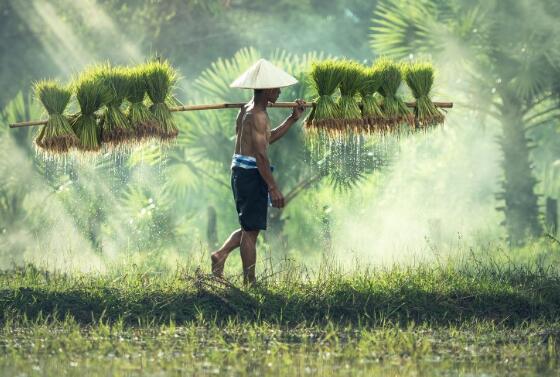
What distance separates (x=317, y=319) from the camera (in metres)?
9.34

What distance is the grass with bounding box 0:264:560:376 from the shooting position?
7.76 meters

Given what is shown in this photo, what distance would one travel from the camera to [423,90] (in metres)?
10.8

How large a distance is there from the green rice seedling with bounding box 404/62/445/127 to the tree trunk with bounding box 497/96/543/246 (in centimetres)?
775

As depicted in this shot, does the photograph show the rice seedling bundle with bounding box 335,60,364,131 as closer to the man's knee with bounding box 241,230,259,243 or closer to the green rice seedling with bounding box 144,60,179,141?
the man's knee with bounding box 241,230,259,243

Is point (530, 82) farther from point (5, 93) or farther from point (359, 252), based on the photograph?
point (5, 93)

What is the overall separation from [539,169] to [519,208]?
26.7ft

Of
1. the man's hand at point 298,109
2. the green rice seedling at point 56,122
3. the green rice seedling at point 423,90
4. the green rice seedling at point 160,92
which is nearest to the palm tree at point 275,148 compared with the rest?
the green rice seedling at point 423,90

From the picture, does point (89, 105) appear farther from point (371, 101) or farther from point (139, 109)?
point (371, 101)

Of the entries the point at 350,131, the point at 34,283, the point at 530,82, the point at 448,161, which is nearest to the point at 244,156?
the point at 350,131

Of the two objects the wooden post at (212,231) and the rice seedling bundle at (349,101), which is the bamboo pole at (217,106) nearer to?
the rice seedling bundle at (349,101)

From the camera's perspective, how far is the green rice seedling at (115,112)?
34.3 feet

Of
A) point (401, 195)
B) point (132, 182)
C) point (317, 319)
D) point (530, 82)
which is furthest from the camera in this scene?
point (401, 195)

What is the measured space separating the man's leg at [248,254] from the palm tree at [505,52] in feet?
28.1

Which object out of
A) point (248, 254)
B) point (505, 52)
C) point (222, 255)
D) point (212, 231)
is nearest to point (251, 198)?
point (248, 254)
